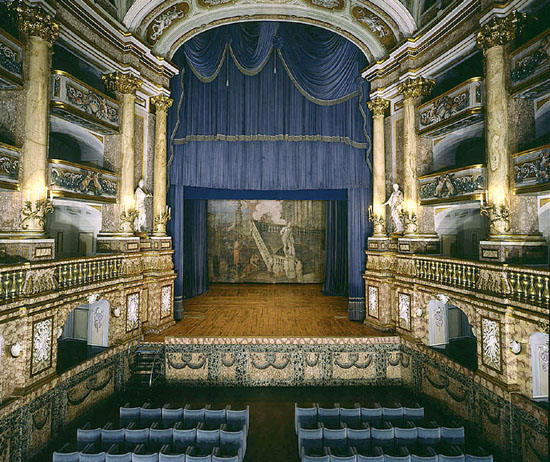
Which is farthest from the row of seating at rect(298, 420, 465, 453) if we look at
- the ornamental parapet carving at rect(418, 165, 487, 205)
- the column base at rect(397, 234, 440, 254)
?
the ornamental parapet carving at rect(418, 165, 487, 205)

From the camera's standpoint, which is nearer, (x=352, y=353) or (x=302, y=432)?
(x=302, y=432)

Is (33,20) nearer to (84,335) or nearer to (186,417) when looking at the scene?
(84,335)

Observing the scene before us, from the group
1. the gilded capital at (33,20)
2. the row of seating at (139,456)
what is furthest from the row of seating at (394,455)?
the gilded capital at (33,20)

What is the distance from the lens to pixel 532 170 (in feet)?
17.8

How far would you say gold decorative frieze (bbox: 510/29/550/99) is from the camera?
201 inches

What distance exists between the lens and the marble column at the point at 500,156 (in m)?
5.59

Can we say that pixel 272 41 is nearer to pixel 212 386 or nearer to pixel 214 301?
pixel 214 301

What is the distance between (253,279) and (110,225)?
7.37 m

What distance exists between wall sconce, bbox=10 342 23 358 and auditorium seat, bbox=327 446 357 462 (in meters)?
4.65

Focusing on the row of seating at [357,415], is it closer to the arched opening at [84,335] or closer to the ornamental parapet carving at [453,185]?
the ornamental parapet carving at [453,185]

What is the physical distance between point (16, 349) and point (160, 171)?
5129 millimetres

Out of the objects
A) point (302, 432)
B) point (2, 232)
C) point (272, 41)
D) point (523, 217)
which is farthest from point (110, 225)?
point (523, 217)

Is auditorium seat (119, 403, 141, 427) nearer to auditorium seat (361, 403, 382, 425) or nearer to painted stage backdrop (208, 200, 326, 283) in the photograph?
auditorium seat (361, 403, 382, 425)

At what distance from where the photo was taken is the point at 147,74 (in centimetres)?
834
